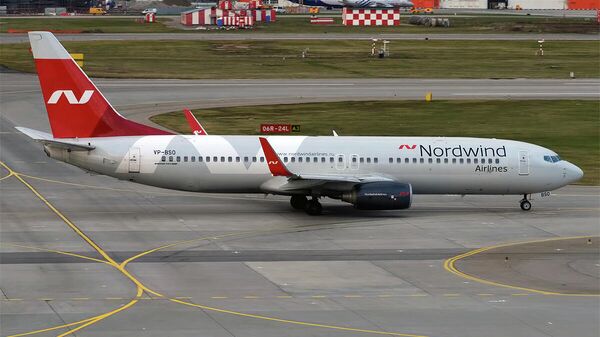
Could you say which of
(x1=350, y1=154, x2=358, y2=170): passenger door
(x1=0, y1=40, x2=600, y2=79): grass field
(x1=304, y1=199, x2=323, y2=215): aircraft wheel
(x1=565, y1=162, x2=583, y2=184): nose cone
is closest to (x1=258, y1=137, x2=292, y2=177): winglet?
(x1=304, y1=199, x2=323, y2=215): aircraft wheel

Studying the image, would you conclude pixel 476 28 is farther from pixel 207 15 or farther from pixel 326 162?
pixel 326 162

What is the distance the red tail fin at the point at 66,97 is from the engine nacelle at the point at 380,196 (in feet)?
38.0

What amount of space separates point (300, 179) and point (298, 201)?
2.58 meters

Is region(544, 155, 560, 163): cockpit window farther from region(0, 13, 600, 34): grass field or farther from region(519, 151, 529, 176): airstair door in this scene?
region(0, 13, 600, 34): grass field

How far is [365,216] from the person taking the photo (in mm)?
51812

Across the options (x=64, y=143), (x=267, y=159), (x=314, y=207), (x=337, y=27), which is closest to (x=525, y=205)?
(x=314, y=207)

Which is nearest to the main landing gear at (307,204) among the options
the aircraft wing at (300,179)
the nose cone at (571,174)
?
the aircraft wing at (300,179)

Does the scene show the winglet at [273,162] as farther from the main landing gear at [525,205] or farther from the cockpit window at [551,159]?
the cockpit window at [551,159]

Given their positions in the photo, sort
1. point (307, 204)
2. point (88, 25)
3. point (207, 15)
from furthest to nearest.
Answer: point (88, 25) < point (207, 15) < point (307, 204)

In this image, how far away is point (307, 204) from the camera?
169 feet

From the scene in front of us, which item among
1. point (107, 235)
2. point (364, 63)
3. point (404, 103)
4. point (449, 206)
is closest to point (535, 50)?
point (364, 63)

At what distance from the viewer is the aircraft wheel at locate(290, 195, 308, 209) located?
171 feet

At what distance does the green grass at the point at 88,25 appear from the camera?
16975 cm

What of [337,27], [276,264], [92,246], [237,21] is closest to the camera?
[276,264]
